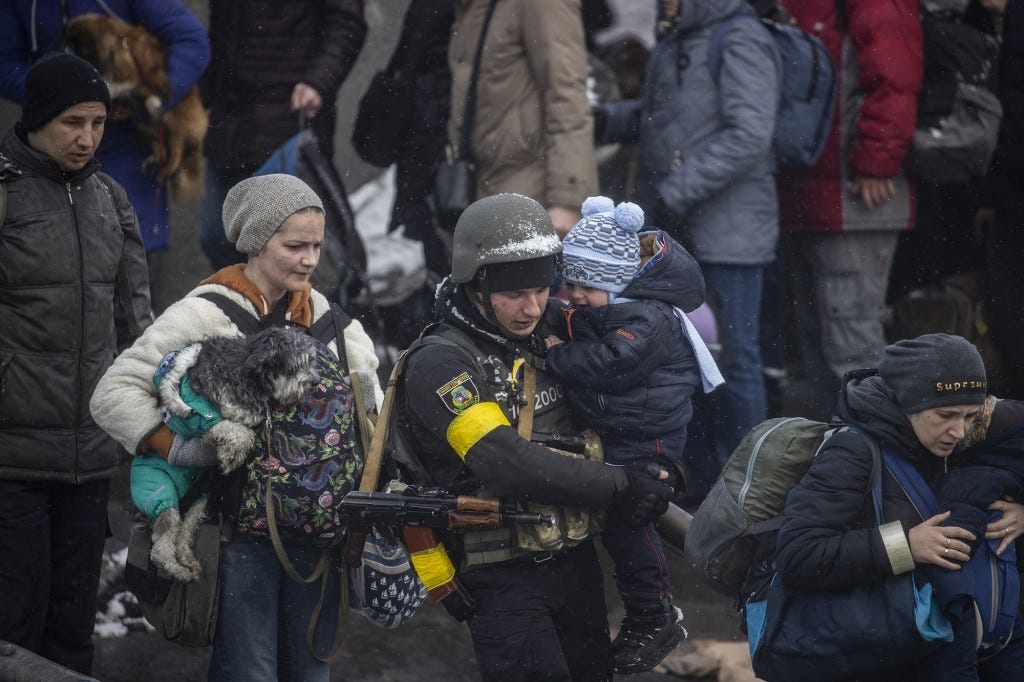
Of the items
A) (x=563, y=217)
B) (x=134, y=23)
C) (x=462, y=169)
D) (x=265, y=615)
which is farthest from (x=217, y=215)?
(x=265, y=615)

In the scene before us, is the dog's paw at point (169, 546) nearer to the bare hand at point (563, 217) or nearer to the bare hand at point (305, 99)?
the bare hand at point (563, 217)

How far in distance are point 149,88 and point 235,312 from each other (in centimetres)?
268

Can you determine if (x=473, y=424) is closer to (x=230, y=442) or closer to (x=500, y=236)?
(x=500, y=236)

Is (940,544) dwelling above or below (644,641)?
above

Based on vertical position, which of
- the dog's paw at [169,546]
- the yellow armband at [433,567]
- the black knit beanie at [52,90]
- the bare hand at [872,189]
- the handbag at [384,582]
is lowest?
the handbag at [384,582]

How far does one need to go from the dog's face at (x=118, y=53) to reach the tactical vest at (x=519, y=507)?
9.73ft

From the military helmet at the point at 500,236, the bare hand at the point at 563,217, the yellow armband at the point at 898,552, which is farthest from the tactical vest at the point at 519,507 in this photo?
the bare hand at the point at 563,217

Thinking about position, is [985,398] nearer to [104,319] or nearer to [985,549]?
[985,549]

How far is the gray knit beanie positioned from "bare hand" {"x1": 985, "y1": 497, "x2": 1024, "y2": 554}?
2190 mm

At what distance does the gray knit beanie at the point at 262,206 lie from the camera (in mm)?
4176

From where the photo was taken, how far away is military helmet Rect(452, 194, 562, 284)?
4000 millimetres

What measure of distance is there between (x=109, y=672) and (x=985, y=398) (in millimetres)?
3591

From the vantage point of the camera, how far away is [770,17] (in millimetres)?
7191

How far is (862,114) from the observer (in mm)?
7023
